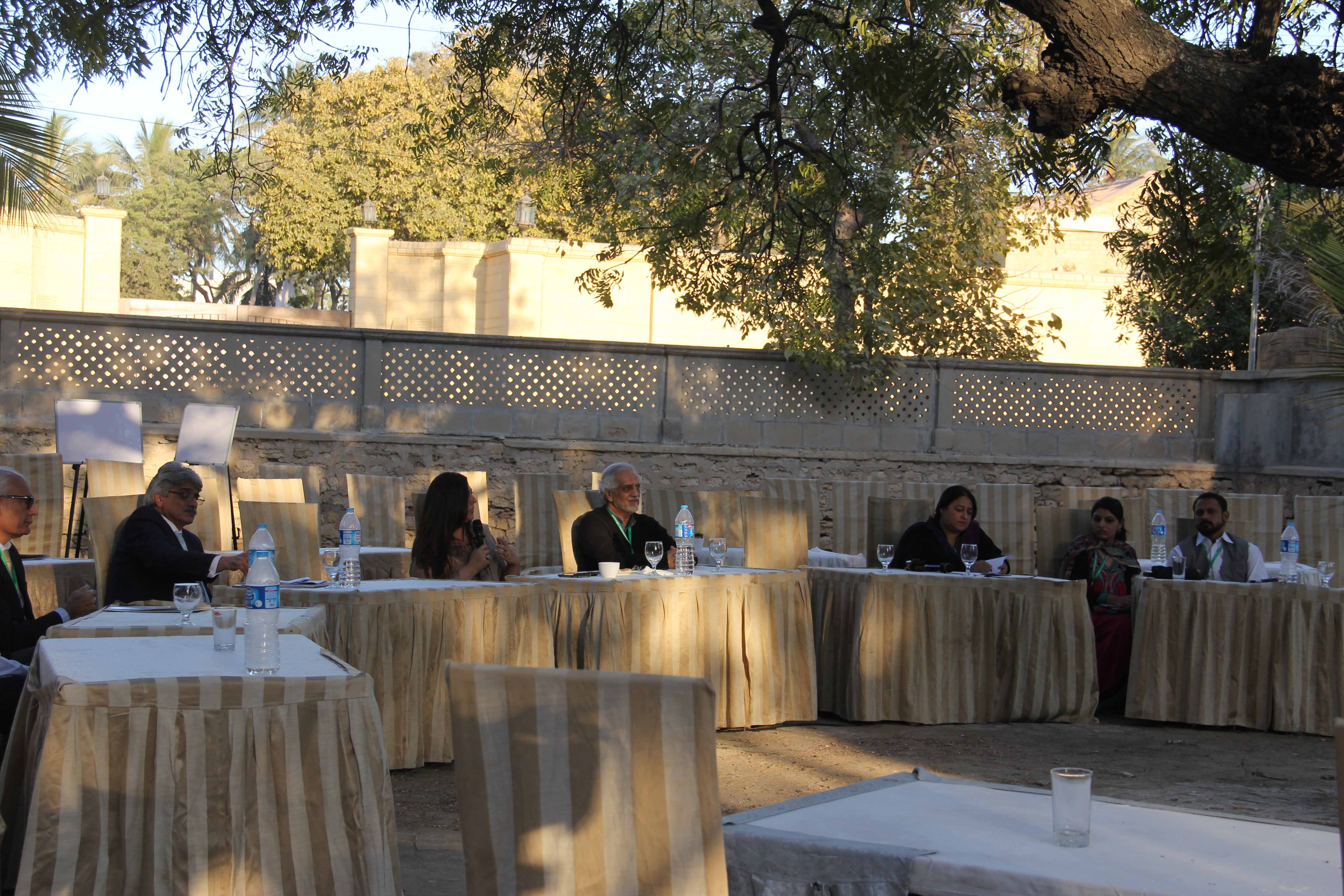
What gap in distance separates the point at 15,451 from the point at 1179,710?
31.3 ft

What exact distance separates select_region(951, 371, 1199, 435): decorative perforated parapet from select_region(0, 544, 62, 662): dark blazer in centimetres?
993

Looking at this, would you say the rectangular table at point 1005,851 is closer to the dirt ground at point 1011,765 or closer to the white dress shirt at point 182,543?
the dirt ground at point 1011,765

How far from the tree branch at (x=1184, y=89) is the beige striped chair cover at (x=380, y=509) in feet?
17.9

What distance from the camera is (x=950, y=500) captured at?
7.26 m

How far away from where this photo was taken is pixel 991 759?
6016 millimetres

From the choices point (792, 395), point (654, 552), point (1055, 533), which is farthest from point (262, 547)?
point (792, 395)

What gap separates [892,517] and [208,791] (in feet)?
18.1

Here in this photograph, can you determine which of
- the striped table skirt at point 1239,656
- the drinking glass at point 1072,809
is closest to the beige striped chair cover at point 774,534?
the striped table skirt at point 1239,656

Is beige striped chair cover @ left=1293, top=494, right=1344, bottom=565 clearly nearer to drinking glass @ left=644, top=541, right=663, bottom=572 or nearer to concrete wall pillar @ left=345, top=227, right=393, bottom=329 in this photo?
drinking glass @ left=644, top=541, right=663, bottom=572

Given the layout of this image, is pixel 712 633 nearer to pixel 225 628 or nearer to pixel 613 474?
pixel 613 474

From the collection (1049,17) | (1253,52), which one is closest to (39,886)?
(1049,17)

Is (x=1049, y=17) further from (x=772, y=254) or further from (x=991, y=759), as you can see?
(x=772, y=254)

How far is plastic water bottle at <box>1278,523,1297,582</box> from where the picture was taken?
700cm

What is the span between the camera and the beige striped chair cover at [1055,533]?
794cm
